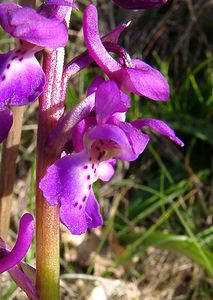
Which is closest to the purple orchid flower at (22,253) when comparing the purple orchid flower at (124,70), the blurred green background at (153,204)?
the purple orchid flower at (124,70)

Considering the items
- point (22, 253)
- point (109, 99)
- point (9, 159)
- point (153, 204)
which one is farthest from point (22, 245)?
point (153, 204)

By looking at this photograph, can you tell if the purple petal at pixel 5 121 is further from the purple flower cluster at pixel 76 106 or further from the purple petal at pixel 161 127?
the purple petal at pixel 161 127

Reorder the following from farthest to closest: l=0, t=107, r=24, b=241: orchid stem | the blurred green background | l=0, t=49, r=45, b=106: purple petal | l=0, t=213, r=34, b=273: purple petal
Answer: the blurred green background, l=0, t=107, r=24, b=241: orchid stem, l=0, t=213, r=34, b=273: purple petal, l=0, t=49, r=45, b=106: purple petal

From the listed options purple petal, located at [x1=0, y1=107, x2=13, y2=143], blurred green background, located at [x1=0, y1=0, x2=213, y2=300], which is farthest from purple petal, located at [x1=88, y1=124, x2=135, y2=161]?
blurred green background, located at [x1=0, y1=0, x2=213, y2=300]

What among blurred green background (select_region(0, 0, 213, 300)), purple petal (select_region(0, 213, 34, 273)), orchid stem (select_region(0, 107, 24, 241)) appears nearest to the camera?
purple petal (select_region(0, 213, 34, 273))

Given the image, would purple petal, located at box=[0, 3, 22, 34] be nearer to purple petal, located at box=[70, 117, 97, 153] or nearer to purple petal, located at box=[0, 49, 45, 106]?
purple petal, located at box=[0, 49, 45, 106]
